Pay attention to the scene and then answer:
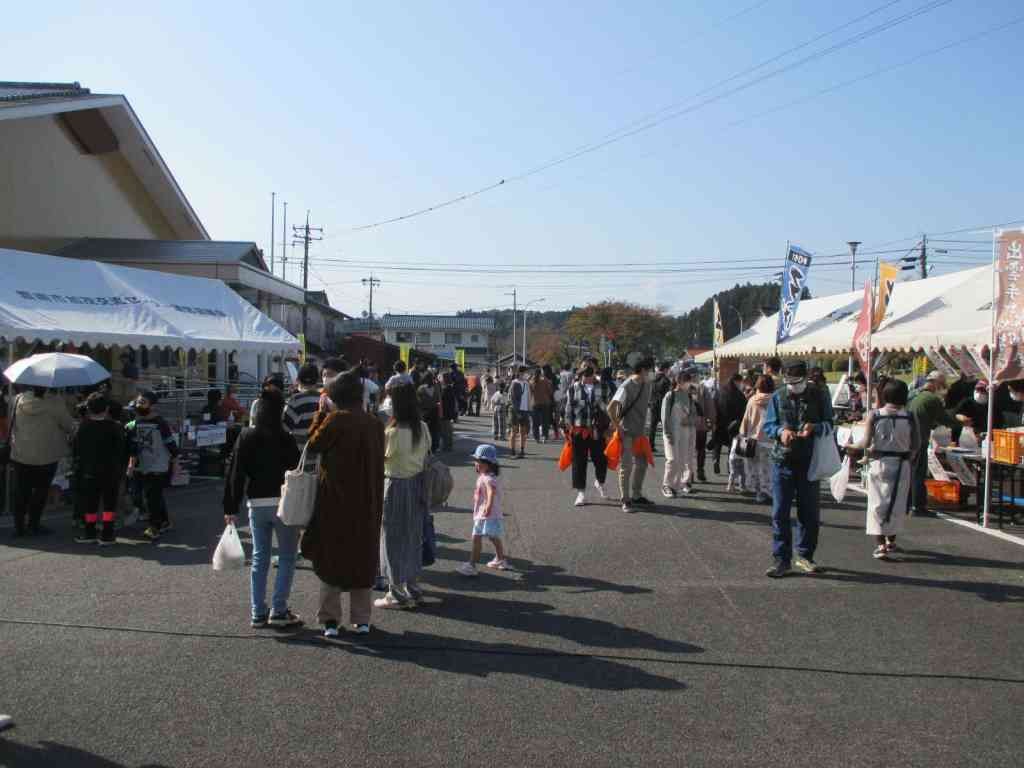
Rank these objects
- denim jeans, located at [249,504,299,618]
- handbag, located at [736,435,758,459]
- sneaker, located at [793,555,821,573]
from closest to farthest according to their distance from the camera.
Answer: denim jeans, located at [249,504,299,618]
sneaker, located at [793,555,821,573]
handbag, located at [736,435,758,459]

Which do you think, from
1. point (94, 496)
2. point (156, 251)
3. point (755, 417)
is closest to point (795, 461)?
point (755, 417)

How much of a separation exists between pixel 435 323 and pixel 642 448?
79.3 m

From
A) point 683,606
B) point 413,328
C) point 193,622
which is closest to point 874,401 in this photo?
point 683,606

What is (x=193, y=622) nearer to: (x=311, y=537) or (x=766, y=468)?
(x=311, y=537)

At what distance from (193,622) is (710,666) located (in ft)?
11.4

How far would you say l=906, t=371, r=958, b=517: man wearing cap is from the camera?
34.6 ft

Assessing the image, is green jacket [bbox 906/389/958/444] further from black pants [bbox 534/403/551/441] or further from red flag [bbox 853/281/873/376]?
black pants [bbox 534/403/551/441]

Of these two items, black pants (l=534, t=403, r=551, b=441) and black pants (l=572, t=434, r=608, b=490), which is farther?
black pants (l=534, t=403, r=551, b=441)

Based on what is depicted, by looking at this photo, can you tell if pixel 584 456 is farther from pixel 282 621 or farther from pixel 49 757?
pixel 49 757

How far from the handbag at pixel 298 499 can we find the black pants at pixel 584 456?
5820 millimetres

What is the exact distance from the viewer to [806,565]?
7516mm

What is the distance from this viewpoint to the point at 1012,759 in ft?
13.1

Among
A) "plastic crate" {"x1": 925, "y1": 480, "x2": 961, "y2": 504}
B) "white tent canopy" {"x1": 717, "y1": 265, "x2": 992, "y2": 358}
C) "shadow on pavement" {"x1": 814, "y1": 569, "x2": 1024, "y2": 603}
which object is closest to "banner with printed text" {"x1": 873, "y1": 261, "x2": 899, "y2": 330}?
"white tent canopy" {"x1": 717, "y1": 265, "x2": 992, "y2": 358}

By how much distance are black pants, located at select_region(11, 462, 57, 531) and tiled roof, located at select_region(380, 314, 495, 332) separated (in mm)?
78419
